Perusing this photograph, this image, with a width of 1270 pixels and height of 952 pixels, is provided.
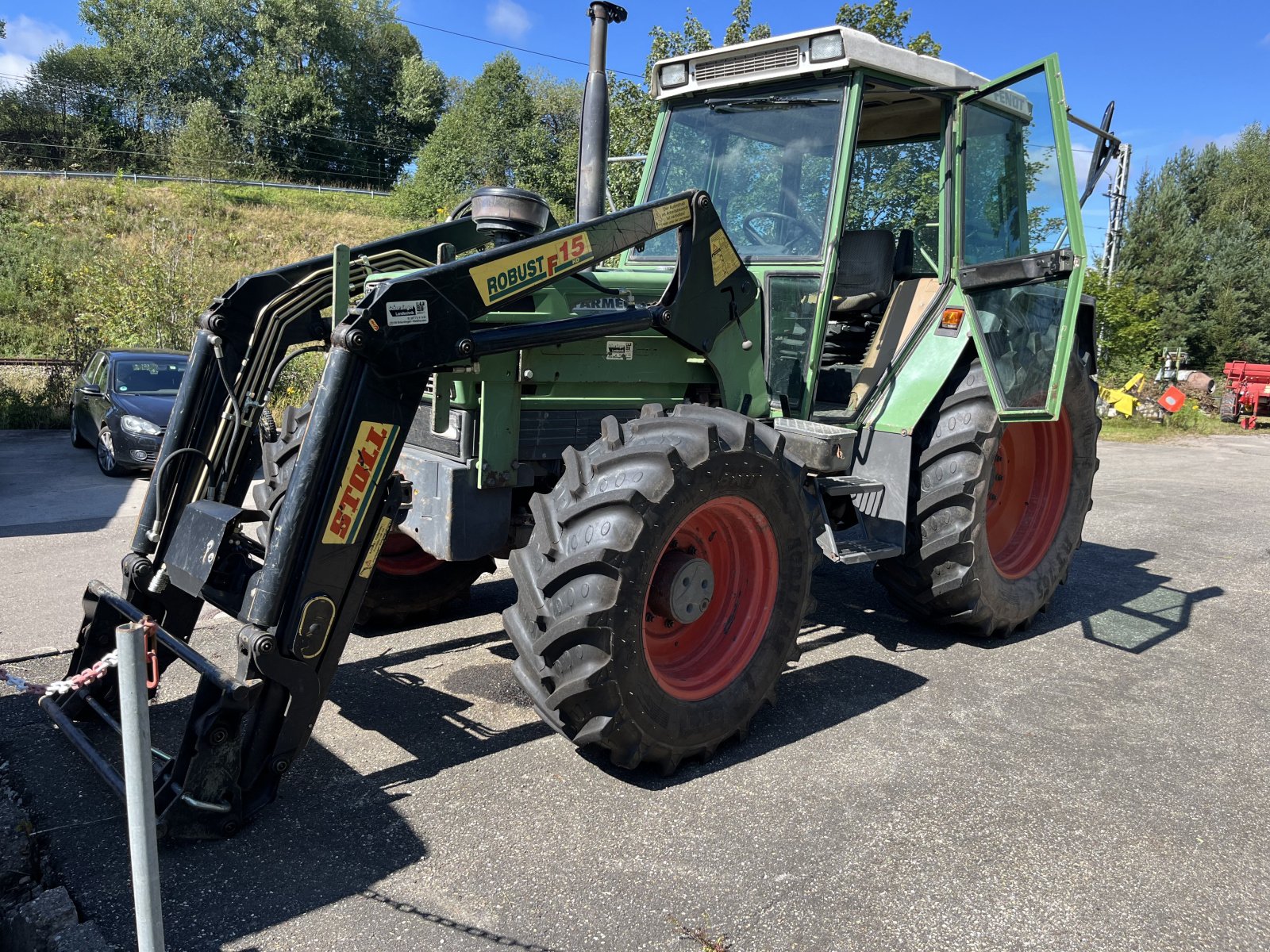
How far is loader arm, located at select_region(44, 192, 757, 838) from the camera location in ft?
9.40

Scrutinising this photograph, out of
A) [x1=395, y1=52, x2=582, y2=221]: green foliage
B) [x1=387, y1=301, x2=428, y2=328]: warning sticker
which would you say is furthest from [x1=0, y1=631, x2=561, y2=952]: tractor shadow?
[x1=395, y1=52, x2=582, y2=221]: green foliage

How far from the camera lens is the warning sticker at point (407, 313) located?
9.82 feet

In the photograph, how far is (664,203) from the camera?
12.6 feet

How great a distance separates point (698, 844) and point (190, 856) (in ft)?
5.18

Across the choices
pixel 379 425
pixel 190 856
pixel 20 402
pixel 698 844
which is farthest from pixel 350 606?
pixel 20 402

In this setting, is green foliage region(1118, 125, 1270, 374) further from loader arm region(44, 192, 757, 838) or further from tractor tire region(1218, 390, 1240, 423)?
loader arm region(44, 192, 757, 838)

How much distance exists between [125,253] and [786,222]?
76.2 feet

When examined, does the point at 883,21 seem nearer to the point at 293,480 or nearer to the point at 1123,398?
the point at 1123,398

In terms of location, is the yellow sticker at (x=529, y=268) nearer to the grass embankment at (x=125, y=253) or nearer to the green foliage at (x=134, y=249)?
the grass embankment at (x=125, y=253)

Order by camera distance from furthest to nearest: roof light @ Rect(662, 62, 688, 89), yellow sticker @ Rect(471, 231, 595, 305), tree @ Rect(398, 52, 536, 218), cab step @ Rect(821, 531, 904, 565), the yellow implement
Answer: tree @ Rect(398, 52, 536, 218), the yellow implement, roof light @ Rect(662, 62, 688, 89), cab step @ Rect(821, 531, 904, 565), yellow sticker @ Rect(471, 231, 595, 305)

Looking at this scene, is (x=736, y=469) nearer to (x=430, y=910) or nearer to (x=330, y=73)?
(x=430, y=910)

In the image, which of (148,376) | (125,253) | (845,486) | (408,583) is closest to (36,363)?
(148,376)

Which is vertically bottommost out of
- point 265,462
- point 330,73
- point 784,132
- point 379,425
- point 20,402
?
point 20,402

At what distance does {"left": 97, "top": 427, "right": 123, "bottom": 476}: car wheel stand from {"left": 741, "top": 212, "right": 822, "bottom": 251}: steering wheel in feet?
26.6
